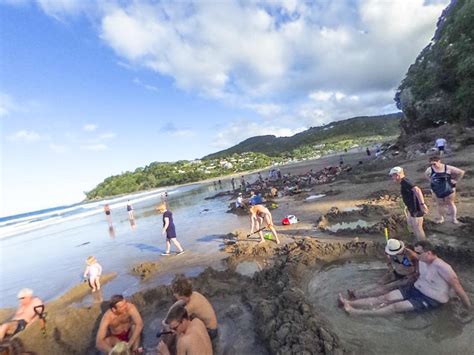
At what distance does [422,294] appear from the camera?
4.84 metres

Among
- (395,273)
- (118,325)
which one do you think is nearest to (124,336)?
(118,325)

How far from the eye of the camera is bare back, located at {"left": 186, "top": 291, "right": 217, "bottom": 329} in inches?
195

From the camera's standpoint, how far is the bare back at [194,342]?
3.80 m

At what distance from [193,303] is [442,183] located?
23.1 ft

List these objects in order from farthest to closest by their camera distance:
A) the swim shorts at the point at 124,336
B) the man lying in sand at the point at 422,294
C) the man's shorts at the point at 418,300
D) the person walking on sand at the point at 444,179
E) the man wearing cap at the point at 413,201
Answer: the person walking on sand at the point at 444,179 → the man wearing cap at the point at 413,201 → the swim shorts at the point at 124,336 → the man's shorts at the point at 418,300 → the man lying in sand at the point at 422,294

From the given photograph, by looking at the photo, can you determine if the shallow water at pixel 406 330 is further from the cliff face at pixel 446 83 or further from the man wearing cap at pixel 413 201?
the cliff face at pixel 446 83

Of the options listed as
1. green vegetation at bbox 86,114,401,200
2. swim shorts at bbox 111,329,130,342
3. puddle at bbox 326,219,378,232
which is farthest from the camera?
green vegetation at bbox 86,114,401,200

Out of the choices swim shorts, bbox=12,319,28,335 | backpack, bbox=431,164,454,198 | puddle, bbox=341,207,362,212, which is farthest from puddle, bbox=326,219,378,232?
swim shorts, bbox=12,319,28,335

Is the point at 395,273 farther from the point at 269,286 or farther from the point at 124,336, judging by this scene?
the point at 124,336

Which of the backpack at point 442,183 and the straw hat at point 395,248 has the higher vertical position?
the backpack at point 442,183

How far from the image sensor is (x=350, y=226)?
10586mm

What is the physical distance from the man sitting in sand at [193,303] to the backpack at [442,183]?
675cm

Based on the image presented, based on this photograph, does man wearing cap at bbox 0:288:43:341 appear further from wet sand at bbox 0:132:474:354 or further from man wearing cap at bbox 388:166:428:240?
man wearing cap at bbox 388:166:428:240

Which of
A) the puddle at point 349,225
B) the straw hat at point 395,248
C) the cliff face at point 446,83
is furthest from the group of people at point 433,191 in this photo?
the cliff face at point 446,83
